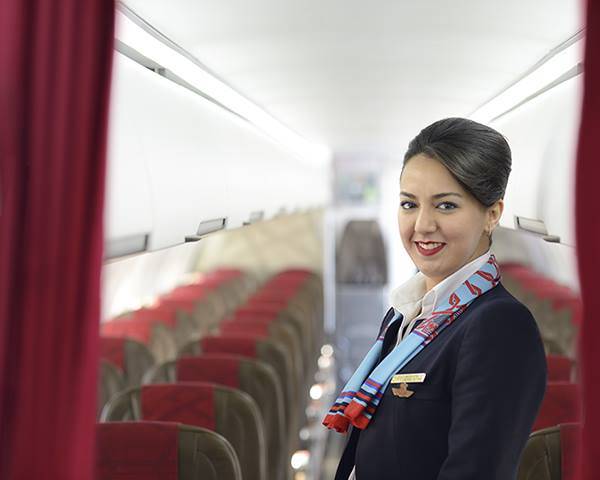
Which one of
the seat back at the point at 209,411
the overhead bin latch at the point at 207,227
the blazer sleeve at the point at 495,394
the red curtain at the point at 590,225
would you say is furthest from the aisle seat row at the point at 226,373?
the red curtain at the point at 590,225

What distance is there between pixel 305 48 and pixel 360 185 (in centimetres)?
701

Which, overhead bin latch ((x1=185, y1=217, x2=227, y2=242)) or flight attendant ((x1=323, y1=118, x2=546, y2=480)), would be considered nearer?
flight attendant ((x1=323, y1=118, x2=546, y2=480))

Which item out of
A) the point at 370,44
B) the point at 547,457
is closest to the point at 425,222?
the point at 547,457

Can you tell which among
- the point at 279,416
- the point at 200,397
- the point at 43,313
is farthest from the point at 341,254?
the point at 43,313

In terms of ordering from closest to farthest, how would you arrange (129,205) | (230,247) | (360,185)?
(129,205) < (360,185) < (230,247)

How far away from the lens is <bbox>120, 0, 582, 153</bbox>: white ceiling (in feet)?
8.79

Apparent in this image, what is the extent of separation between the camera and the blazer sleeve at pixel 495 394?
1803mm

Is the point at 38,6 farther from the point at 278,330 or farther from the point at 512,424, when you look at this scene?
the point at 278,330

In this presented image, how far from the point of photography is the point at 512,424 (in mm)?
Answer: 1816

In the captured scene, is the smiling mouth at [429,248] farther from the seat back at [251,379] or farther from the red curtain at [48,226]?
the seat back at [251,379]

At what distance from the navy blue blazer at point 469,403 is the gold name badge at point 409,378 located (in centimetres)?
1

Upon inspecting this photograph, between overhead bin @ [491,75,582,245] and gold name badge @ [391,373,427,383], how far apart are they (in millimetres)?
595

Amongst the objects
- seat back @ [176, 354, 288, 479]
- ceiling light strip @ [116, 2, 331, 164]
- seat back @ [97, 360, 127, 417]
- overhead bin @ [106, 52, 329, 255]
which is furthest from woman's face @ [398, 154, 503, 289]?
seat back @ [97, 360, 127, 417]

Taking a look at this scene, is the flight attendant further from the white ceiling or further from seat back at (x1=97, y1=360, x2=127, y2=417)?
seat back at (x1=97, y1=360, x2=127, y2=417)
